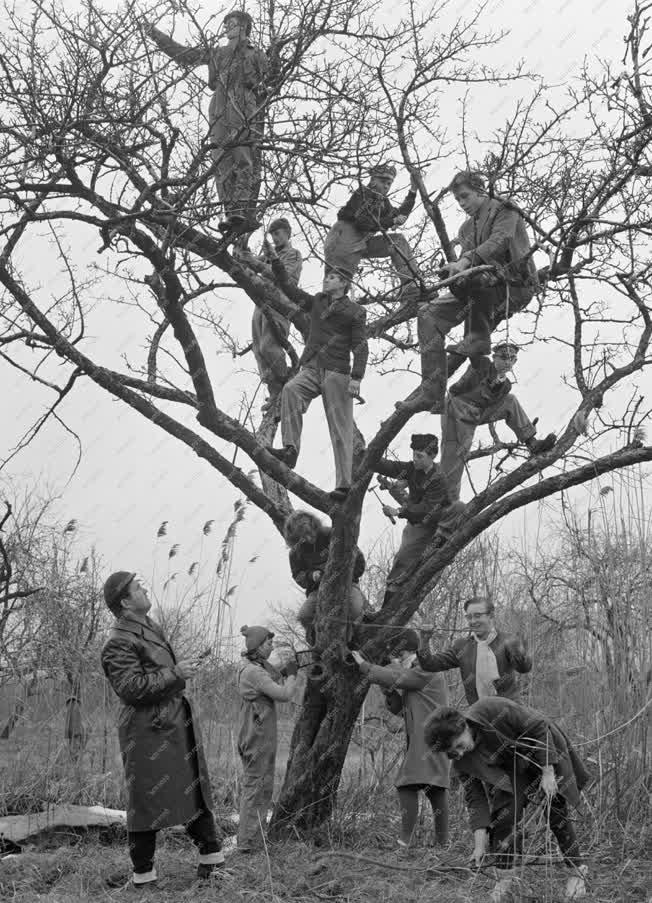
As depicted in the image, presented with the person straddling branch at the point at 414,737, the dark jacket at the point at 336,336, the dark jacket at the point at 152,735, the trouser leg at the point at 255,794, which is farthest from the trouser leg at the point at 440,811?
the dark jacket at the point at 336,336

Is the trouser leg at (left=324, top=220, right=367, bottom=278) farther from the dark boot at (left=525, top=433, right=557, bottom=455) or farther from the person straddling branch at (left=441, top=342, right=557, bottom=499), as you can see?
the dark boot at (left=525, top=433, right=557, bottom=455)

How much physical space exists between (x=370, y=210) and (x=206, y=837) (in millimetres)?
3934

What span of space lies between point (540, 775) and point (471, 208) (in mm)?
3633

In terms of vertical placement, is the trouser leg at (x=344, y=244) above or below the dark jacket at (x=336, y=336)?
above

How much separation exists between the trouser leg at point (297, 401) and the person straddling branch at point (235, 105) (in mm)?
1045

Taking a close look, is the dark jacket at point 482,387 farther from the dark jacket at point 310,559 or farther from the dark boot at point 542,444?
the dark jacket at point 310,559

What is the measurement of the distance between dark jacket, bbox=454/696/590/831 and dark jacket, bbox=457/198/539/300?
282 centimetres

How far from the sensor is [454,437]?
7.23 meters

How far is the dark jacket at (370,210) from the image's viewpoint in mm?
6988

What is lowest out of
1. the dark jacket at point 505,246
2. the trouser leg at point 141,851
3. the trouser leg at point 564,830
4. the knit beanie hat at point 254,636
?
the trouser leg at point 141,851

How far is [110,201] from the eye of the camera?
706cm

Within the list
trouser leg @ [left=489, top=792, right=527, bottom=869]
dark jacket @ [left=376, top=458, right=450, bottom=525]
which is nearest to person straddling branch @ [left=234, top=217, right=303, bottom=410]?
dark jacket @ [left=376, top=458, right=450, bottom=525]

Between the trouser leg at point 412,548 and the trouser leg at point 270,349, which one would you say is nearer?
the trouser leg at point 412,548

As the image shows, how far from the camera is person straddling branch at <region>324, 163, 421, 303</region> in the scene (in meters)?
7.00
